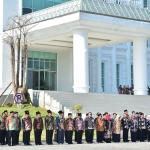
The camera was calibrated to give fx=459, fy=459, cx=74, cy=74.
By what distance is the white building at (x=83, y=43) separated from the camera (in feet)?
109

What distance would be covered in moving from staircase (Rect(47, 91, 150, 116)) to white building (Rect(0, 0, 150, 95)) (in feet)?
6.84

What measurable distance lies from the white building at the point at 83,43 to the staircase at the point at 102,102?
2084 millimetres

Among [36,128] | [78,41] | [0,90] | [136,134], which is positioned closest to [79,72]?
[78,41]

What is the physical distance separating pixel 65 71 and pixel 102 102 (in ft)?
44.7

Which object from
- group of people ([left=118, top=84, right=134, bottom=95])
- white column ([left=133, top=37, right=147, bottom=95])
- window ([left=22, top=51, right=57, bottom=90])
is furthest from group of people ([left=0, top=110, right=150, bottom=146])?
group of people ([left=118, top=84, right=134, bottom=95])

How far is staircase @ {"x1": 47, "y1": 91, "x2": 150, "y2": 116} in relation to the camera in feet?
97.0

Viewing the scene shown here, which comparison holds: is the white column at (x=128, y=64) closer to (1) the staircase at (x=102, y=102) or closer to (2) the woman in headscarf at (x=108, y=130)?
(1) the staircase at (x=102, y=102)

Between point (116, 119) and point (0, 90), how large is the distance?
19.7 metres

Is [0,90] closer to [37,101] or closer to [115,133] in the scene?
[37,101]

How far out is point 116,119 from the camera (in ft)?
66.7

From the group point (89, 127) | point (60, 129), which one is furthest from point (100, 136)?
point (60, 129)

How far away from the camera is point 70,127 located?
19.4 metres

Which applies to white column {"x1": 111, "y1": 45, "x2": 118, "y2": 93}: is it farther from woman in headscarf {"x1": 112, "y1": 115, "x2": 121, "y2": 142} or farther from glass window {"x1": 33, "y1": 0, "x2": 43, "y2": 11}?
woman in headscarf {"x1": 112, "y1": 115, "x2": 121, "y2": 142}

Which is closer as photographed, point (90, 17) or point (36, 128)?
point (36, 128)
